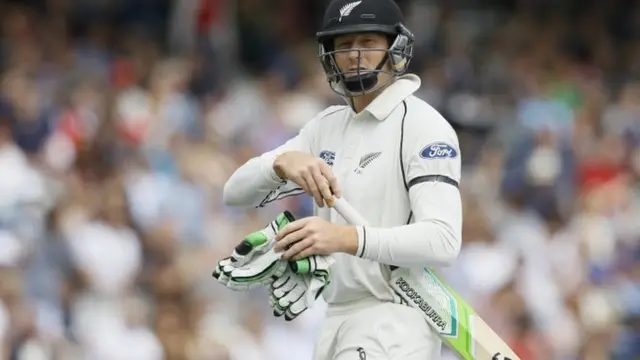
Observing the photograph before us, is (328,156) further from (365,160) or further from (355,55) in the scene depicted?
(355,55)

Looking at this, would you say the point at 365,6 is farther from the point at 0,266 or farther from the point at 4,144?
the point at 4,144

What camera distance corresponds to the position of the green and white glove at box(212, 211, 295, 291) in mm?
5191

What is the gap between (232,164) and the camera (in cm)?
1185

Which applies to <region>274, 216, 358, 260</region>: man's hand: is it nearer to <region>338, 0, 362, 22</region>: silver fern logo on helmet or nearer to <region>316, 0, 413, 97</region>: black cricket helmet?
<region>316, 0, 413, 97</region>: black cricket helmet

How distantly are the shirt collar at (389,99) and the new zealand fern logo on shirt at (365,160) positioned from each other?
0.14 m

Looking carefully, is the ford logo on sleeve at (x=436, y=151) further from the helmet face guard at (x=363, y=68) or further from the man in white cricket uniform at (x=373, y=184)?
the helmet face guard at (x=363, y=68)

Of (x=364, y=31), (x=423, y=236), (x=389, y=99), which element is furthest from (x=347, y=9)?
(x=423, y=236)

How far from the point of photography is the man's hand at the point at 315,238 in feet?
16.5

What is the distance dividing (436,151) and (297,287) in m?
0.69

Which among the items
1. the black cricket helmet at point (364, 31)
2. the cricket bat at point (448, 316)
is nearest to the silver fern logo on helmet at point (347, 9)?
the black cricket helmet at point (364, 31)

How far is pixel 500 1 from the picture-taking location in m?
17.4

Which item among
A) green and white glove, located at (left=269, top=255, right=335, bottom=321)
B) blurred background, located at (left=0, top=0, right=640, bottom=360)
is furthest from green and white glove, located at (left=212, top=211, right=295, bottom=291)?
blurred background, located at (left=0, top=0, right=640, bottom=360)

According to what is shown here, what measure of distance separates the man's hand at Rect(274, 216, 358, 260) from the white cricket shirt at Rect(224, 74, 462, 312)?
0.15 ft

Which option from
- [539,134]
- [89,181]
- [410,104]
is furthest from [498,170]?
[410,104]
